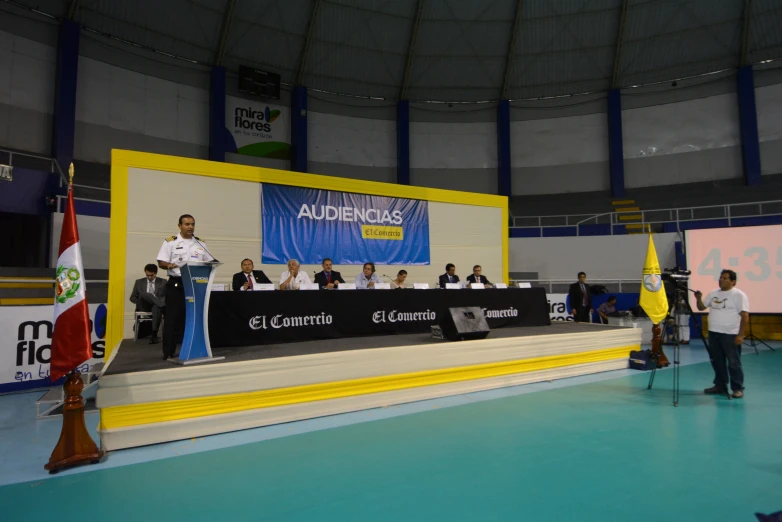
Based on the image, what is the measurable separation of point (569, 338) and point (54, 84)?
1311 centimetres

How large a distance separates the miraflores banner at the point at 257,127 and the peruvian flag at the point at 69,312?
11.3 m

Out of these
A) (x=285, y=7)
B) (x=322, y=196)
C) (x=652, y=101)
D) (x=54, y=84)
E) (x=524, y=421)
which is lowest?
(x=524, y=421)

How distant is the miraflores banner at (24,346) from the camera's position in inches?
198

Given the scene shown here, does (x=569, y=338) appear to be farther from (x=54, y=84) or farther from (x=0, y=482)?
(x=54, y=84)

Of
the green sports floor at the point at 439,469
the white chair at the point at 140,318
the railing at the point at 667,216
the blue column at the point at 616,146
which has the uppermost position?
the blue column at the point at 616,146

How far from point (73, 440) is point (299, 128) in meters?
12.9

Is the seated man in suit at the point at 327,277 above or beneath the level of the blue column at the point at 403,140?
beneath

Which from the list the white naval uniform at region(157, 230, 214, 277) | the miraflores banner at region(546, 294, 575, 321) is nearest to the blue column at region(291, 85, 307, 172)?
the miraflores banner at region(546, 294, 575, 321)

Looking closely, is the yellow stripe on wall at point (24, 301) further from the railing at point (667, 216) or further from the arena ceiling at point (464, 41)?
the railing at point (667, 216)

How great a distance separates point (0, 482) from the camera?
107 inches

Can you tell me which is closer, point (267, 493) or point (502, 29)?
point (267, 493)

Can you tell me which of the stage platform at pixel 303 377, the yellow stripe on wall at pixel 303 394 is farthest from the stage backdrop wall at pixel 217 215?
the yellow stripe on wall at pixel 303 394

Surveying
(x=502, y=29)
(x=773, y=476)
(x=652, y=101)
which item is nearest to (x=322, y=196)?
(x=773, y=476)

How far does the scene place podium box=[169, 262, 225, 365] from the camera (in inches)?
148
